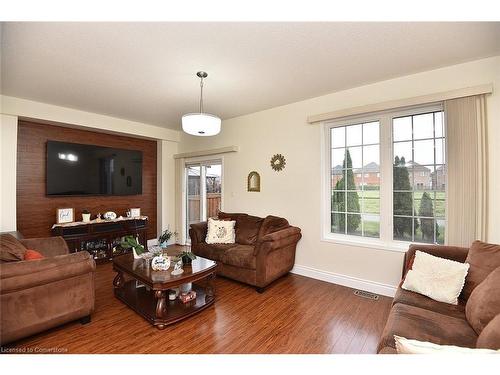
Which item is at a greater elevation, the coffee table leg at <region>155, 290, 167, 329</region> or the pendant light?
the pendant light

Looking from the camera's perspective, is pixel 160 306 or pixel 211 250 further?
pixel 211 250

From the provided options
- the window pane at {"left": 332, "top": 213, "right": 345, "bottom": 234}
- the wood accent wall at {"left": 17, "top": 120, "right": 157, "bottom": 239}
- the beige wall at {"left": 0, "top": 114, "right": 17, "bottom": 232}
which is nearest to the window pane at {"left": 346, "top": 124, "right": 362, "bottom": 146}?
the window pane at {"left": 332, "top": 213, "right": 345, "bottom": 234}

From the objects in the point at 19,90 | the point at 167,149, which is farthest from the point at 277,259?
the point at 19,90

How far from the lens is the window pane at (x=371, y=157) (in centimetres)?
296

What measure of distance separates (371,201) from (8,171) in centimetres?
508

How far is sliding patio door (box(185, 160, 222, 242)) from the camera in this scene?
16.0ft

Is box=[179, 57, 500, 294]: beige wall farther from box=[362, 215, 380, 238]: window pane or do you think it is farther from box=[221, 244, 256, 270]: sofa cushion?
box=[221, 244, 256, 270]: sofa cushion

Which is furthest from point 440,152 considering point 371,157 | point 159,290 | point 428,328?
point 159,290

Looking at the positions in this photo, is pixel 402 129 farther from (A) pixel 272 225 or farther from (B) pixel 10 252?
(B) pixel 10 252

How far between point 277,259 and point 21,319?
2.46 meters

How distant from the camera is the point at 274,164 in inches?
148

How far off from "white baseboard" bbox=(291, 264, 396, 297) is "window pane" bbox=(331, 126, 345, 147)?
1824mm

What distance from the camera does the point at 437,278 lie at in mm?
1825

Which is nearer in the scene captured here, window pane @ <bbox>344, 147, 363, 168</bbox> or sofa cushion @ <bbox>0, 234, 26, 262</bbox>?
sofa cushion @ <bbox>0, 234, 26, 262</bbox>
